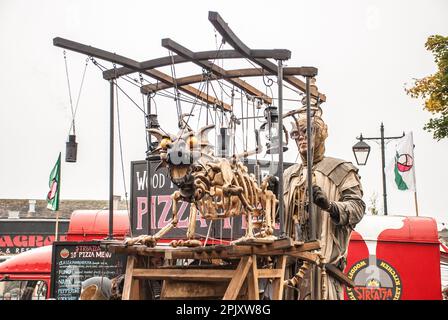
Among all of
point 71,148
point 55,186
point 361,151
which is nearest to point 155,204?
point 361,151

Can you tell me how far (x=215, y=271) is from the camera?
4.86 metres

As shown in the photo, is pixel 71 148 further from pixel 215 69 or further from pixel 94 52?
pixel 215 69

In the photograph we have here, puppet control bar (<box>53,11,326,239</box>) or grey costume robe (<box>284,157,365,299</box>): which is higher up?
puppet control bar (<box>53,11,326,239</box>)

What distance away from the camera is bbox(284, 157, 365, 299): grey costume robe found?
574cm

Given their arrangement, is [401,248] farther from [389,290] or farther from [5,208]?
[5,208]

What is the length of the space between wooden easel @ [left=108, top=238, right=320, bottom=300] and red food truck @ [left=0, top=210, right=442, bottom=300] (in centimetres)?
743

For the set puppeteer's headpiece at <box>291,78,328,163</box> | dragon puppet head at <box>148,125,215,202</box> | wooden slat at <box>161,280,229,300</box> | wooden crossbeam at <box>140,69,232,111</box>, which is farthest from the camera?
wooden crossbeam at <box>140,69,232,111</box>

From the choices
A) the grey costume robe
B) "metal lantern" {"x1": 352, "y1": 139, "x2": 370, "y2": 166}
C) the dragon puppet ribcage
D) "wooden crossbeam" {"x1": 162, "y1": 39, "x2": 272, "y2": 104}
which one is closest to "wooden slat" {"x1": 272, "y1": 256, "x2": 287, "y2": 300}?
the dragon puppet ribcage

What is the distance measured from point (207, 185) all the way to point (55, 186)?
452 inches

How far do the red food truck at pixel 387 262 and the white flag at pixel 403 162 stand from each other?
1321mm

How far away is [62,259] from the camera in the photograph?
28.4 ft

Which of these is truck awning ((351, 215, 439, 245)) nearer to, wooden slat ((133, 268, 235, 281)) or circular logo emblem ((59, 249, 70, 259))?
circular logo emblem ((59, 249, 70, 259))

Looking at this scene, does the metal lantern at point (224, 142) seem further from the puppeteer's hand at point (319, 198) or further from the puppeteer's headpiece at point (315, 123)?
the puppeteer's hand at point (319, 198)

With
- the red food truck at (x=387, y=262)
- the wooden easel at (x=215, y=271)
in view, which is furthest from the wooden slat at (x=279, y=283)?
the red food truck at (x=387, y=262)
